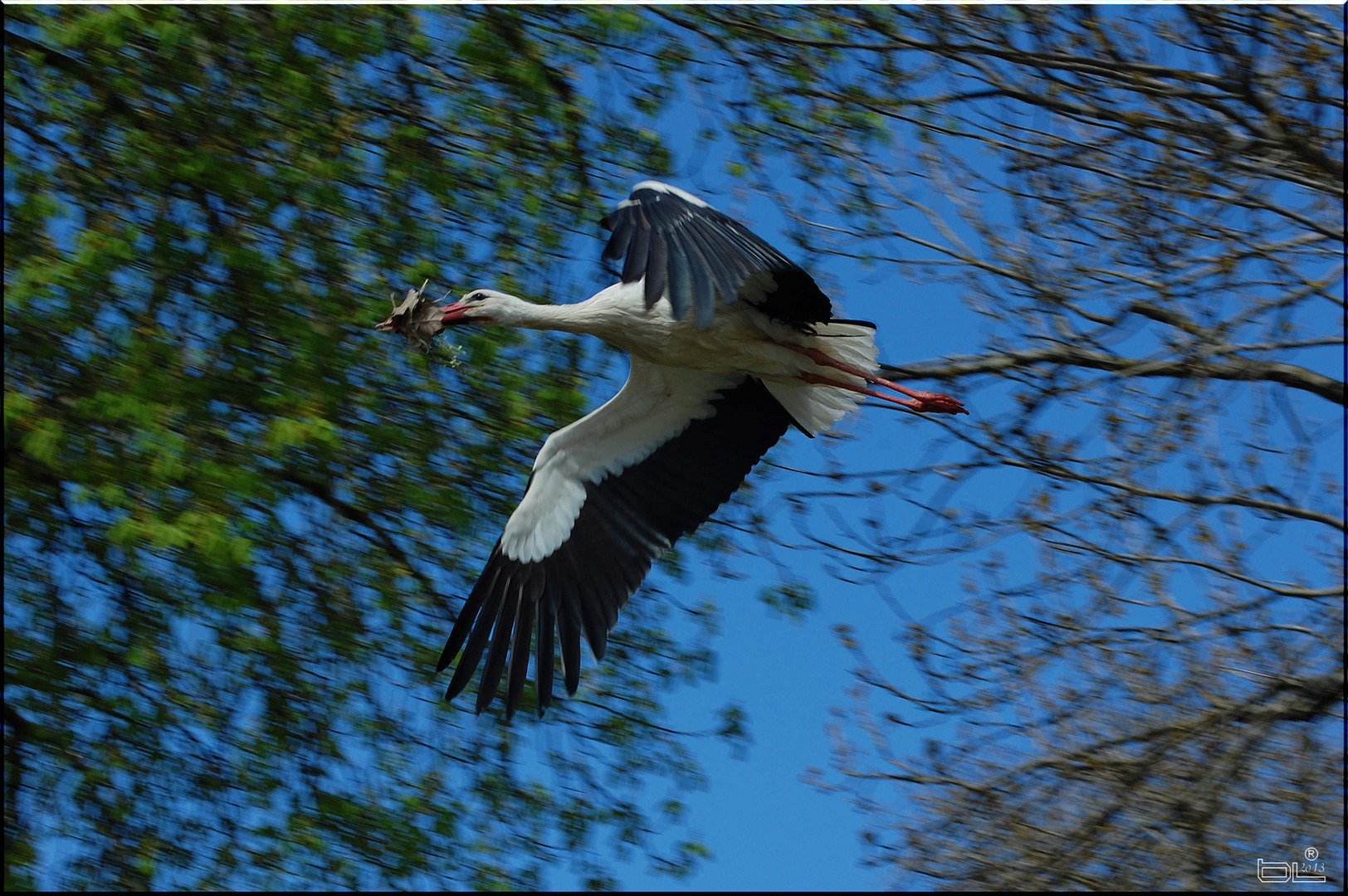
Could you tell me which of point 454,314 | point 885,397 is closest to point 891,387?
point 885,397

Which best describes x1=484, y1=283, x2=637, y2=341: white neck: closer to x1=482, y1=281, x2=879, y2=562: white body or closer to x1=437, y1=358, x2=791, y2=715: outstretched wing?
x1=482, y1=281, x2=879, y2=562: white body

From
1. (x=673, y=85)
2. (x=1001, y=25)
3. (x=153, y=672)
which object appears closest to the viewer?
(x=153, y=672)

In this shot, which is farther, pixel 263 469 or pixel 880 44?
pixel 880 44

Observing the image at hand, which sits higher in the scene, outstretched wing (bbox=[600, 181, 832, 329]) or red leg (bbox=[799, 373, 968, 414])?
outstretched wing (bbox=[600, 181, 832, 329])

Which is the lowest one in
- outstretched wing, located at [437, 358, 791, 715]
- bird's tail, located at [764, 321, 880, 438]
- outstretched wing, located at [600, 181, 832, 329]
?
outstretched wing, located at [437, 358, 791, 715]

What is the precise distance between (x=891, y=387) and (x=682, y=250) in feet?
5.46

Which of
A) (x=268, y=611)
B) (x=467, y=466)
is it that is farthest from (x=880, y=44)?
(x=268, y=611)

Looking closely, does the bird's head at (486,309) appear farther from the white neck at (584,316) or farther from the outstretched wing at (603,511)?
the outstretched wing at (603,511)

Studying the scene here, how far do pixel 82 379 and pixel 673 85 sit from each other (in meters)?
2.82

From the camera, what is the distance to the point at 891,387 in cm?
487

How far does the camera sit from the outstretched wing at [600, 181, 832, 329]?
3346mm

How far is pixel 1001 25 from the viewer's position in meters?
4.92

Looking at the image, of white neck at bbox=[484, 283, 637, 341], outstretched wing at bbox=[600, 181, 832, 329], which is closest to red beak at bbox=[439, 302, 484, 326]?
white neck at bbox=[484, 283, 637, 341]

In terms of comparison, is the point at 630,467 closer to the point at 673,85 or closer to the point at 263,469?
the point at 263,469
